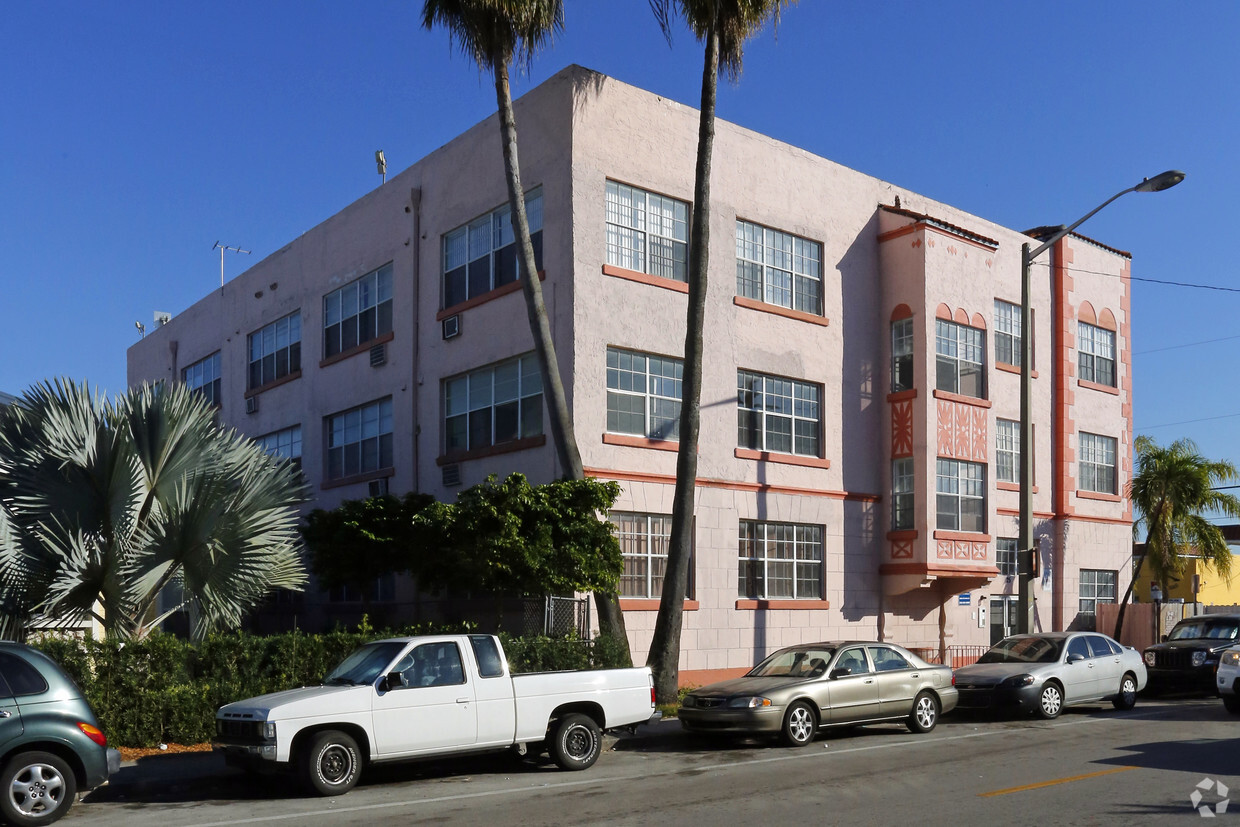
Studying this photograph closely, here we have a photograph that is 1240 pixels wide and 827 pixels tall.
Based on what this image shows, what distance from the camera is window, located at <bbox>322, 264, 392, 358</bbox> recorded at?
2653 centimetres

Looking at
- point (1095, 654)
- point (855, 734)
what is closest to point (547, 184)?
point (855, 734)

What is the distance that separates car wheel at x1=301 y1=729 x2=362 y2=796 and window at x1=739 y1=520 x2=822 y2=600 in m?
11.8

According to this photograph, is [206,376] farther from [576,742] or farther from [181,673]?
[576,742]

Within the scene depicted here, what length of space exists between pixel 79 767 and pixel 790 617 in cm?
1503

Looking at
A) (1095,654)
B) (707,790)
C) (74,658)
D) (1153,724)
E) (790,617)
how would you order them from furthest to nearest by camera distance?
(790,617) → (1095,654) → (1153,724) → (74,658) → (707,790)

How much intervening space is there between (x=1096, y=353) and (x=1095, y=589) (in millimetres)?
6199

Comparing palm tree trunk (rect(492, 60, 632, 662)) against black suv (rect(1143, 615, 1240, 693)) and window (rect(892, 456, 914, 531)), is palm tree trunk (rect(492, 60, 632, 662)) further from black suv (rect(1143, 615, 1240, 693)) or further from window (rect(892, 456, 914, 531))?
black suv (rect(1143, 615, 1240, 693))

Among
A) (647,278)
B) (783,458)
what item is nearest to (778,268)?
(647,278)

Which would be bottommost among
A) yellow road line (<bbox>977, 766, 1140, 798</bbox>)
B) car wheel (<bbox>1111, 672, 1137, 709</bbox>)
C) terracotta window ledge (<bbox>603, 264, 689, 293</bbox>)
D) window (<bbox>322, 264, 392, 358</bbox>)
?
car wheel (<bbox>1111, 672, 1137, 709</bbox>)

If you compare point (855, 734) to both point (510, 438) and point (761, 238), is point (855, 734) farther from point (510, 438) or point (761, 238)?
point (761, 238)

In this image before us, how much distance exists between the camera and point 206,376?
117 feet

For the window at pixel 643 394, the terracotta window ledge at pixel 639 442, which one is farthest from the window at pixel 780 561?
the window at pixel 643 394

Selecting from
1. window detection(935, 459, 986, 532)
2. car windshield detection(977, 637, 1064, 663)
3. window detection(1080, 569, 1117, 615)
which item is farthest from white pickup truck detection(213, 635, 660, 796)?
window detection(1080, 569, 1117, 615)

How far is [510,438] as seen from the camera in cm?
2214
